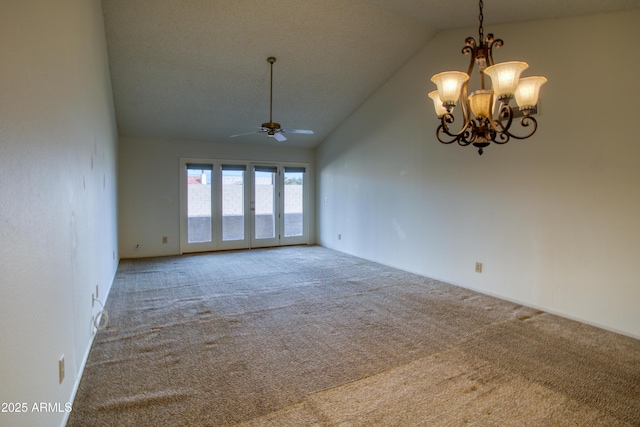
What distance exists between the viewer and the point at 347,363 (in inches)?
97.7

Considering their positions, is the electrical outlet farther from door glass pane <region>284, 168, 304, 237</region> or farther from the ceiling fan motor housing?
door glass pane <region>284, 168, 304, 237</region>

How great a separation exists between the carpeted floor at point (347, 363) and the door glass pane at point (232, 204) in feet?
10.1

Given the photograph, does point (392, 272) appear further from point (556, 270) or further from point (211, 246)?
point (211, 246)

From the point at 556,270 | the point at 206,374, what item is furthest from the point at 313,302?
the point at 556,270

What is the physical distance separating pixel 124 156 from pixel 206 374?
17.8 ft

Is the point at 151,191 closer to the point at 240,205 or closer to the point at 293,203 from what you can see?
the point at 240,205

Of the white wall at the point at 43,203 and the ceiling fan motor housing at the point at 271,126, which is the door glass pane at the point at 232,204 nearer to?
the ceiling fan motor housing at the point at 271,126

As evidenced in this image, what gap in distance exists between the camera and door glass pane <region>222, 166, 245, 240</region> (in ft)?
23.7

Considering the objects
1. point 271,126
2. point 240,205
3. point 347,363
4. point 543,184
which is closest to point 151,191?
point 240,205

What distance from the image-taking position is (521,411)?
1938 millimetres

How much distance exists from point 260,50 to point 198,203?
3669mm

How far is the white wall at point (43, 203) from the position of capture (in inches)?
46.1

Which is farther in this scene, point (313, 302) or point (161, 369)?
point (313, 302)

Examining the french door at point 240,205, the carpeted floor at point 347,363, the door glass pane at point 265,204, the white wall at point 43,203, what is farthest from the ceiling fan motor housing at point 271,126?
the door glass pane at point 265,204
